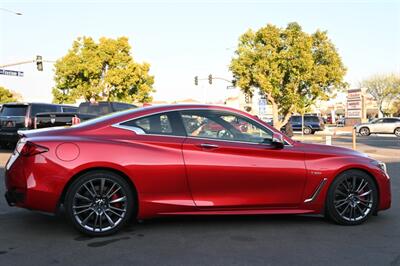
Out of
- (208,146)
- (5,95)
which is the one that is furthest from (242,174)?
(5,95)

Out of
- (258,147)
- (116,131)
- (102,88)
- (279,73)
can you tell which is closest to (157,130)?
(116,131)

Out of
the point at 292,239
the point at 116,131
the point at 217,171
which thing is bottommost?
the point at 292,239

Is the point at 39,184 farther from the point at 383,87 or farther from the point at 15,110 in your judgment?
the point at 383,87

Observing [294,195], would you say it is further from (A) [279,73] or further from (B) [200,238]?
(A) [279,73]

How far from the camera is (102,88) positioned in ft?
138

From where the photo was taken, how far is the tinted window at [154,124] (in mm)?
5465

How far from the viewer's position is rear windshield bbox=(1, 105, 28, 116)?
1502cm

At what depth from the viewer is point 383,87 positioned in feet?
234

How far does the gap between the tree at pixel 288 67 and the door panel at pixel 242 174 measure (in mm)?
22043

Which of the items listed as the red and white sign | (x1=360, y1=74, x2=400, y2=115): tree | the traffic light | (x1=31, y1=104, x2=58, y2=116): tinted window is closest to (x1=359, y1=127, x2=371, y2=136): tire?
the red and white sign

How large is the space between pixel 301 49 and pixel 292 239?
23.2m

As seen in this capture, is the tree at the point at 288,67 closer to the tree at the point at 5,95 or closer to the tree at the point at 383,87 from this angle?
the tree at the point at 383,87

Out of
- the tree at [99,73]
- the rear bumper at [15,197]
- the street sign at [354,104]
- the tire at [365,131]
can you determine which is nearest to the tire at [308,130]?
the tire at [365,131]

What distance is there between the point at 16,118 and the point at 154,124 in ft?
35.5
